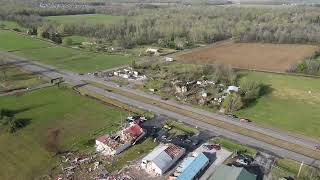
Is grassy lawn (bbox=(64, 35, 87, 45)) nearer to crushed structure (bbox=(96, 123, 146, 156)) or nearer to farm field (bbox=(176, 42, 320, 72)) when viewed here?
farm field (bbox=(176, 42, 320, 72))

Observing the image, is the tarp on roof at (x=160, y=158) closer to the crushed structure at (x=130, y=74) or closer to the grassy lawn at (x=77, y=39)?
the crushed structure at (x=130, y=74)

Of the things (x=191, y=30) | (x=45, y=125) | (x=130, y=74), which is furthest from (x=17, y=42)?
(x=45, y=125)

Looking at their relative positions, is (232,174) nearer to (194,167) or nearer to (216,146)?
(194,167)

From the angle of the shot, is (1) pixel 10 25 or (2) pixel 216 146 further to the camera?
(1) pixel 10 25

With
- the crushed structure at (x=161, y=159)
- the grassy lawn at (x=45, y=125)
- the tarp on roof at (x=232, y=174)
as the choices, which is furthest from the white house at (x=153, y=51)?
the tarp on roof at (x=232, y=174)

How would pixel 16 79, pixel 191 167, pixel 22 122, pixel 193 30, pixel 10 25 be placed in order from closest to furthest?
pixel 191 167
pixel 22 122
pixel 16 79
pixel 193 30
pixel 10 25

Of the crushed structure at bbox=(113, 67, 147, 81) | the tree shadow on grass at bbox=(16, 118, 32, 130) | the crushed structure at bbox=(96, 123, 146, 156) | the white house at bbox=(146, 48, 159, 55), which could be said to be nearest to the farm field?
the white house at bbox=(146, 48, 159, 55)
